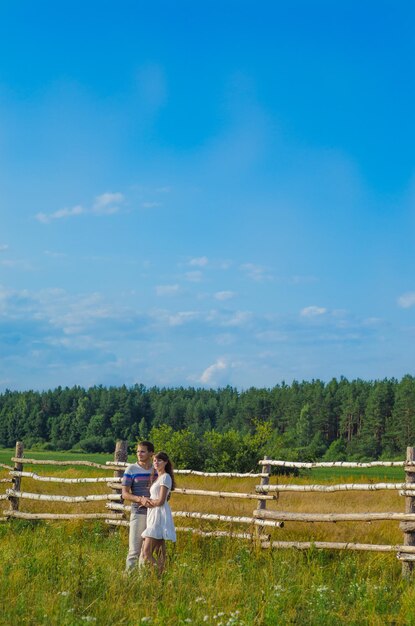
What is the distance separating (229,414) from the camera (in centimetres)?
10750

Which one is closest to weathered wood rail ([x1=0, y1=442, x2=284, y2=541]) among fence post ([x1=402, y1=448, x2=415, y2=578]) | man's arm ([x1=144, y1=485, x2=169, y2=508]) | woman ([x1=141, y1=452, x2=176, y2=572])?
fence post ([x1=402, y1=448, x2=415, y2=578])

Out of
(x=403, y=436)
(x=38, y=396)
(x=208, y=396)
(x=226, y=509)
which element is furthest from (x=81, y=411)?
(x=226, y=509)

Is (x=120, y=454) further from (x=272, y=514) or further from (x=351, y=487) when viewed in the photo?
(x=351, y=487)

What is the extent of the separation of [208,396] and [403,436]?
173 feet

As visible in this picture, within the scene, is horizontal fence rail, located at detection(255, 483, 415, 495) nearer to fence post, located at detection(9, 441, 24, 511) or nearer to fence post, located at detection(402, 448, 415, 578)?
fence post, located at detection(402, 448, 415, 578)

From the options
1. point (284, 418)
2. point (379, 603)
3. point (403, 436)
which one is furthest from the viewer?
point (284, 418)

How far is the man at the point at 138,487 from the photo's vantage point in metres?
7.48

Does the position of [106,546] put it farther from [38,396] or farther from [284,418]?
[38,396]

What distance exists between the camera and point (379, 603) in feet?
21.5

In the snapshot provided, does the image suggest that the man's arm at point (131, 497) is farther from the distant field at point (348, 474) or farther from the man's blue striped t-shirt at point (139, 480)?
the distant field at point (348, 474)

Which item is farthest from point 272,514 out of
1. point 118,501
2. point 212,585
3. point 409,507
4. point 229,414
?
point 229,414

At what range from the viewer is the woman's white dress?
7.02 m

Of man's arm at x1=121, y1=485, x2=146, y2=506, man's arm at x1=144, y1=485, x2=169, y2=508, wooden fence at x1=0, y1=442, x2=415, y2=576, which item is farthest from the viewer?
wooden fence at x1=0, y1=442, x2=415, y2=576

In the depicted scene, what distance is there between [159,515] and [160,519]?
0.04m
